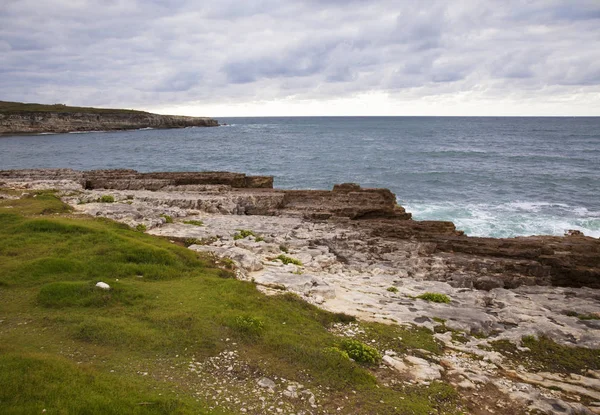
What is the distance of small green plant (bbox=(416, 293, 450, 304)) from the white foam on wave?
23.8m

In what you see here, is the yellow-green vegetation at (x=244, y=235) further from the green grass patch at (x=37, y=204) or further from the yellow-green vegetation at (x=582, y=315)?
the yellow-green vegetation at (x=582, y=315)

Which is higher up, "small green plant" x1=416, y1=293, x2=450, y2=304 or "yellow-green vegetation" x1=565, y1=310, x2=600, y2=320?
"small green plant" x1=416, y1=293, x2=450, y2=304

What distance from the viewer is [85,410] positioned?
7824 mm

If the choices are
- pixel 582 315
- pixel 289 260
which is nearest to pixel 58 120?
pixel 289 260

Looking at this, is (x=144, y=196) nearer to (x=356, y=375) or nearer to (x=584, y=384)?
(x=356, y=375)

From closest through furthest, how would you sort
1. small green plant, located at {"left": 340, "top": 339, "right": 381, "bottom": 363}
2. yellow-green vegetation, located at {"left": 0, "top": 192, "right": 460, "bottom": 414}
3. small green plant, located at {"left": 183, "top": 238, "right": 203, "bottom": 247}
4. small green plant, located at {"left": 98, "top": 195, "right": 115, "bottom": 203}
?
yellow-green vegetation, located at {"left": 0, "top": 192, "right": 460, "bottom": 414}
small green plant, located at {"left": 340, "top": 339, "right": 381, "bottom": 363}
small green plant, located at {"left": 183, "top": 238, "right": 203, "bottom": 247}
small green plant, located at {"left": 98, "top": 195, "right": 115, "bottom": 203}

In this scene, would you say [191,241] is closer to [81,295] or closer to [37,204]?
[81,295]

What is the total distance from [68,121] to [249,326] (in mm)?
181226

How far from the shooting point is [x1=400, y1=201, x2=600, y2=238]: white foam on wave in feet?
133

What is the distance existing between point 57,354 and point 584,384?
1538cm

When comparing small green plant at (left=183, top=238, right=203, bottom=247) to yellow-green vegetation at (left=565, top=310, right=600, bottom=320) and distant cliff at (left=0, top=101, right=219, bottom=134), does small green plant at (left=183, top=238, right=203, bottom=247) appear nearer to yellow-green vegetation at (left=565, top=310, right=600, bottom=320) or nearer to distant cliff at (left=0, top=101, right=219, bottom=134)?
yellow-green vegetation at (left=565, top=310, right=600, bottom=320)

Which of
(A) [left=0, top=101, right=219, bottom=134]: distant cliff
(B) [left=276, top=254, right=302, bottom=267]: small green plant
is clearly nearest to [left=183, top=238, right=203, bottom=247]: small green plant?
(B) [left=276, top=254, right=302, bottom=267]: small green plant

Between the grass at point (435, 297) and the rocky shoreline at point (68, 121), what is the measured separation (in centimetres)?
16736

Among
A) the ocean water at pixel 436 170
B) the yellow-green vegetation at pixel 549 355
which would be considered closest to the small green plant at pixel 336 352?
the yellow-green vegetation at pixel 549 355
